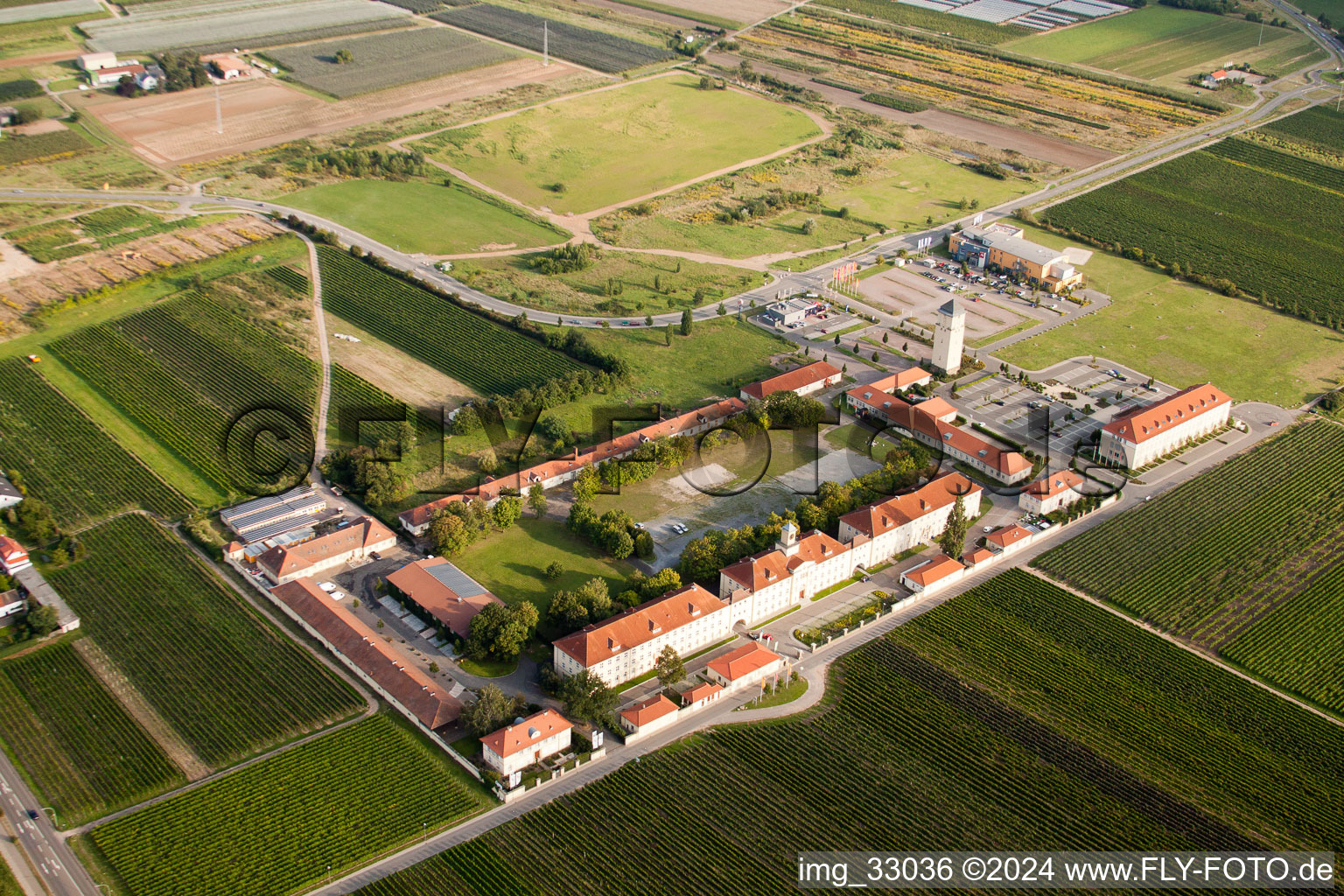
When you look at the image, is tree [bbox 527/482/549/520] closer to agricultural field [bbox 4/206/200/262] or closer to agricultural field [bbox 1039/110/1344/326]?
agricultural field [bbox 4/206/200/262]

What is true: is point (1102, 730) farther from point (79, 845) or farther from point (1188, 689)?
point (79, 845)

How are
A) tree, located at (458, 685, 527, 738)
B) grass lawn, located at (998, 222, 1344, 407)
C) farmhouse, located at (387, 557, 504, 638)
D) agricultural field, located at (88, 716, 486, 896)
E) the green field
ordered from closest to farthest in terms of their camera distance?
agricultural field, located at (88, 716, 486, 896) → tree, located at (458, 685, 527, 738) → farmhouse, located at (387, 557, 504, 638) → grass lawn, located at (998, 222, 1344, 407) → the green field

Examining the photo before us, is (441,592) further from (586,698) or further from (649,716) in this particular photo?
(649,716)

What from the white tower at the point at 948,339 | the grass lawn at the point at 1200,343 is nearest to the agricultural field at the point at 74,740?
the white tower at the point at 948,339

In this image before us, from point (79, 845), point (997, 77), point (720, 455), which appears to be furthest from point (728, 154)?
point (79, 845)

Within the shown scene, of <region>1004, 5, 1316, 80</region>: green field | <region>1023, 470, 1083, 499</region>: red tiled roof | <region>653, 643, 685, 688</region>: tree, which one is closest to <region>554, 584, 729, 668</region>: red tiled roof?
<region>653, 643, 685, 688</region>: tree

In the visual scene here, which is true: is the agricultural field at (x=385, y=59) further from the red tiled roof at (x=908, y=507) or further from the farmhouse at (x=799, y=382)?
the red tiled roof at (x=908, y=507)

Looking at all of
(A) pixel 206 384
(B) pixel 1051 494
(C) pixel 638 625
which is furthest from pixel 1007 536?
(A) pixel 206 384
